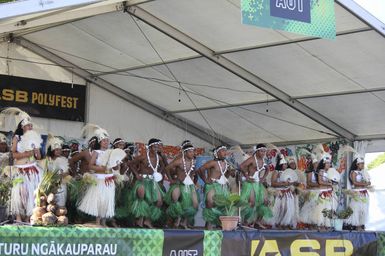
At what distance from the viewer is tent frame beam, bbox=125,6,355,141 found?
1067cm

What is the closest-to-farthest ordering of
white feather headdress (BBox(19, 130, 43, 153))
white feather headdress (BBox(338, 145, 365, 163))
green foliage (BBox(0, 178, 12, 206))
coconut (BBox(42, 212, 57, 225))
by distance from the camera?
coconut (BBox(42, 212, 57, 225)) → green foliage (BBox(0, 178, 12, 206)) → white feather headdress (BBox(19, 130, 43, 153)) → white feather headdress (BBox(338, 145, 365, 163))

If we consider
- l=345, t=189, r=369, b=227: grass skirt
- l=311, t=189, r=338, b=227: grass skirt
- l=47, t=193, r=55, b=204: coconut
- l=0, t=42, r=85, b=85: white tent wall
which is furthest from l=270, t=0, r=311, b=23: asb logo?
l=0, t=42, r=85, b=85: white tent wall

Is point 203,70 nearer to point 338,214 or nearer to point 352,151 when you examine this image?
point 352,151

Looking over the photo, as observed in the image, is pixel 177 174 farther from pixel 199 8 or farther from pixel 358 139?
pixel 358 139

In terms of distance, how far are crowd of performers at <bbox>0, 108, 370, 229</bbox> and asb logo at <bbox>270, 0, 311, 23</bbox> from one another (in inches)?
98.1

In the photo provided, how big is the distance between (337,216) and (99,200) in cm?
379

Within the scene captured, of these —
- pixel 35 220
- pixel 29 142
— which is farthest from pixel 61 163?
pixel 35 220

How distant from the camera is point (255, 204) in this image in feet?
35.8

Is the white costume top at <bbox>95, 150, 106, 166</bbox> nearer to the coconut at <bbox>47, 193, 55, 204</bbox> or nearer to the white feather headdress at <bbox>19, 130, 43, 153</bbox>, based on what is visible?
the white feather headdress at <bbox>19, 130, 43, 153</bbox>

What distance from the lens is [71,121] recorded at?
13281 millimetres

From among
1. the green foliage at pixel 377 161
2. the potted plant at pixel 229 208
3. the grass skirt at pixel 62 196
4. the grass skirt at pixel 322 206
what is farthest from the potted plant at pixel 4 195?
the green foliage at pixel 377 161

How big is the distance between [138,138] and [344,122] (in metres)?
3.83

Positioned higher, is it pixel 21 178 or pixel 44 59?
pixel 44 59

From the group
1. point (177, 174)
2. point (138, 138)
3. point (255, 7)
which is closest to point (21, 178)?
point (177, 174)
